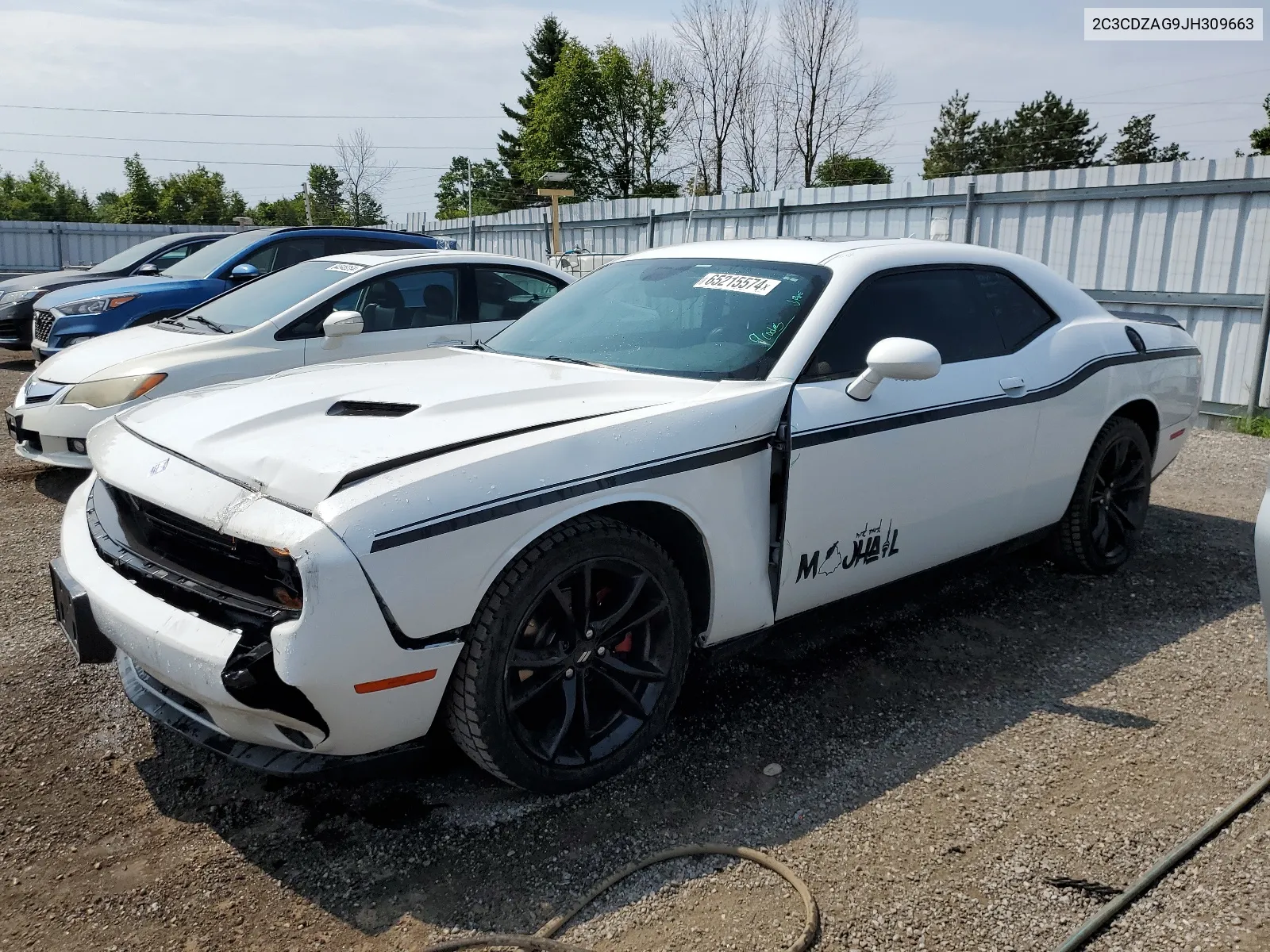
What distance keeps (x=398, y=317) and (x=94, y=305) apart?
3686 millimetres

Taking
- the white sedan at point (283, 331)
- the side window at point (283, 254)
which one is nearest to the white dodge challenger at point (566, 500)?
the white sedan at point (283, 331)

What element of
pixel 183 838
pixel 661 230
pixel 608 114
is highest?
pixel 608 114

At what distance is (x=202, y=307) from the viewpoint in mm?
7031

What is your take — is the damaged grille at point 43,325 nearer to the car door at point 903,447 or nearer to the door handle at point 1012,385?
the car door at point 903,447

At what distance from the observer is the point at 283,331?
6.27 m

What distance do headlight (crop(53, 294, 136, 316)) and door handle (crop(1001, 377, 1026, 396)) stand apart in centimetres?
741

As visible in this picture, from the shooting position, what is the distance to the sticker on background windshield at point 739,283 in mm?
3596

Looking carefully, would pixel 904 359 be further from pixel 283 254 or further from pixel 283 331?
pixel 283 254

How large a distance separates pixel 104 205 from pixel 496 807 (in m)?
69.5

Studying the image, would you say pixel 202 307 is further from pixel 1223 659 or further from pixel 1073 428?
pixel 1223 659

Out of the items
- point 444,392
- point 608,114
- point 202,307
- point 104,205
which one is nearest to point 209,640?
point 444,392

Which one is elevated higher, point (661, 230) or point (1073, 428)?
point (661, 230)

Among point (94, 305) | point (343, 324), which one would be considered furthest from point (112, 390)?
point (94, 305)

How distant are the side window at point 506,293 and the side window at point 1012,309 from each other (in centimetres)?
336
